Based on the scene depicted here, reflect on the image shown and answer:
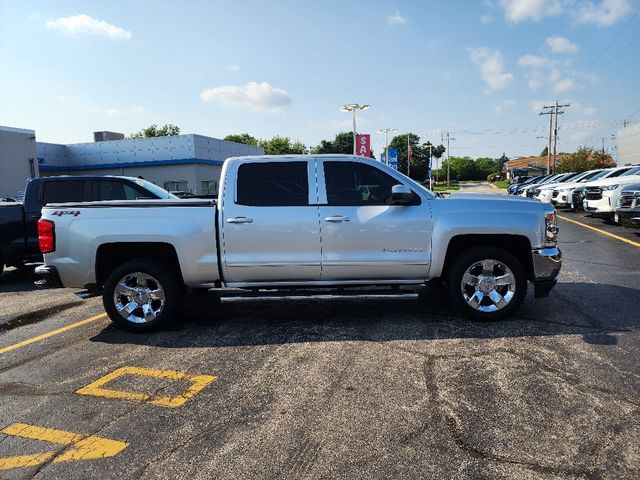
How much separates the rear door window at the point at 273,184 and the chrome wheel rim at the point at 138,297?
142cm

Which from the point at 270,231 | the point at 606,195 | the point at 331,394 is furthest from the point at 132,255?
the point at 606,195

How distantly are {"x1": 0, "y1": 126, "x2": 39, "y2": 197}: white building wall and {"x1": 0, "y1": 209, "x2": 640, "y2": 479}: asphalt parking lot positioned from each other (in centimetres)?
2777

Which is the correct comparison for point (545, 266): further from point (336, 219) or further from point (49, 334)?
point (49, 334)

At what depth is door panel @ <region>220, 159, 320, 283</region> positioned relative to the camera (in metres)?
5.40

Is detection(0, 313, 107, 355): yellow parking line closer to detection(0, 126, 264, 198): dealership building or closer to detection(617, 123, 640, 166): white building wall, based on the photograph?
detection(0, 126, 264, 198): dealership building

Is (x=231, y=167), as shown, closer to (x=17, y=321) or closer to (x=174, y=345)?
(x=174, y=345)

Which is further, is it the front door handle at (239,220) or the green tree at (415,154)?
the green tree at (415,154)

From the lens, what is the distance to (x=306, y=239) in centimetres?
541

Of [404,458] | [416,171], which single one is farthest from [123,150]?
[416,171]

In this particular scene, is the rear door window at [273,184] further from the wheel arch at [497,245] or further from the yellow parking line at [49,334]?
the yellow parking line at [49,334]

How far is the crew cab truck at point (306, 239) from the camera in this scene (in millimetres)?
5406

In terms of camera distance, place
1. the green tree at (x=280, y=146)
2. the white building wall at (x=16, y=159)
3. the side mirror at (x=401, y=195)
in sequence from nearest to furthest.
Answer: the side mirror at (x=401, y=195) → the white building wall at (x=16, y=159) → the green tree at (x=280, y=146)

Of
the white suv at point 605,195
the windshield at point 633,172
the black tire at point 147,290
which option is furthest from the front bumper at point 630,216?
the black tire at point 147,290

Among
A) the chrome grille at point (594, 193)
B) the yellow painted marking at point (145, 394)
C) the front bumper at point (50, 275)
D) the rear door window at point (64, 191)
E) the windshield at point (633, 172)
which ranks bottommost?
the yellow painted marking at point (145, 394)
